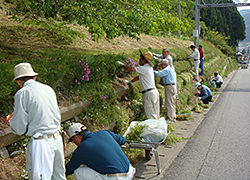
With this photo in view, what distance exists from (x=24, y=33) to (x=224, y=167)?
766cm

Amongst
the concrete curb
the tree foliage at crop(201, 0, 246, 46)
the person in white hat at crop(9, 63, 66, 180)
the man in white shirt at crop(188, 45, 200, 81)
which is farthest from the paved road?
the tree foliage at crop(201, 0, 246, 46)

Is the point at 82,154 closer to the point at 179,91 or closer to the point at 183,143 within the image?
the point at 183,143

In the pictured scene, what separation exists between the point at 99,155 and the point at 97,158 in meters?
0.05

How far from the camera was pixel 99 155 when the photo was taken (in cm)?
351

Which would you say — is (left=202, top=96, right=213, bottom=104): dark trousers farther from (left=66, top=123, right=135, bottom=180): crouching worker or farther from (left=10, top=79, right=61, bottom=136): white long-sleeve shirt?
(left=10, top=79, right=61, bottom=136): white long-sleeve shirt

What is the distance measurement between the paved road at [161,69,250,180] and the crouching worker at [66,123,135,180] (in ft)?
6.07

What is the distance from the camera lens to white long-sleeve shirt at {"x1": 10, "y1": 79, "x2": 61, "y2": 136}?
3.31 meters

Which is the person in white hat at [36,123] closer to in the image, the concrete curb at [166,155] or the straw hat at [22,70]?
the straw hat at [22,70]

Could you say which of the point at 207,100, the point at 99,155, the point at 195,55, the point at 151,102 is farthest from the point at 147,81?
the point at 195,55

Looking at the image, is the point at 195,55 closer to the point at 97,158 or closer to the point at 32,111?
the point at 97,158

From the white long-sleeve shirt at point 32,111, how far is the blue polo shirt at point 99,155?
0.48m

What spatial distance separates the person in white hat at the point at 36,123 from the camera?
3.30 meters

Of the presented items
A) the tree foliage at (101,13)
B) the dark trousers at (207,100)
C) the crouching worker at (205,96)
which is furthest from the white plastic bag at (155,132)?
the dark trousers at (207,100)

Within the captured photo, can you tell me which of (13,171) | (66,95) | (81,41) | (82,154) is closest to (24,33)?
(81,41)
